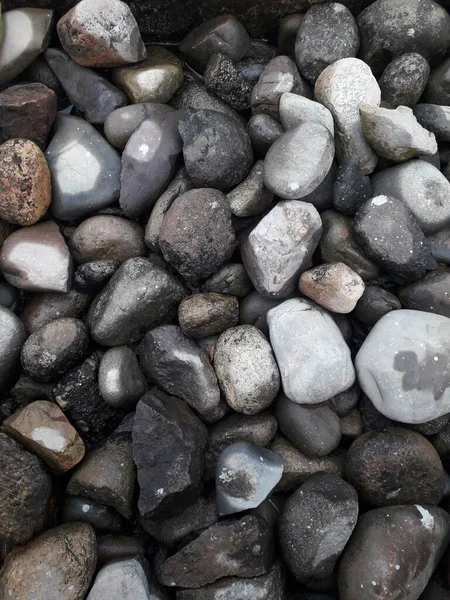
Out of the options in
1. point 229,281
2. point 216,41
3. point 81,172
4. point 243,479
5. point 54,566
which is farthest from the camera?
point 216,41

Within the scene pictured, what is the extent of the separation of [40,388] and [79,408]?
203 millimetres

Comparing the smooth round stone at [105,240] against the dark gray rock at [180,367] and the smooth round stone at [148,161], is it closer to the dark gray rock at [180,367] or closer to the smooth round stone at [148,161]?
the smooth round stone at [148,161]

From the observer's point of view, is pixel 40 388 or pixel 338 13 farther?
pixel 338 13

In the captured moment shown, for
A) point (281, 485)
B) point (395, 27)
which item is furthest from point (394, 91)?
point (281, 485)

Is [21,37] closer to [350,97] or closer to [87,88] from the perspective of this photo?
[87,88]

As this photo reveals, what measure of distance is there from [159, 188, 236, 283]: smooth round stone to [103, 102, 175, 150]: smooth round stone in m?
0.45

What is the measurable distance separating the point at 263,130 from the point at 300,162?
29 centimetres

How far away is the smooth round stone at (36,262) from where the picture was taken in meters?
2.39

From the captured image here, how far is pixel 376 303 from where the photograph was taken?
231 centimetres

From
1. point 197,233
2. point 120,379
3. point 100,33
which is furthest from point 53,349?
point 100,33

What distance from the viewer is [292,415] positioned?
2.26 m

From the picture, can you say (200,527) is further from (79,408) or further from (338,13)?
(338,13)

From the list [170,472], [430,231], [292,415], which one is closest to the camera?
[170,472]

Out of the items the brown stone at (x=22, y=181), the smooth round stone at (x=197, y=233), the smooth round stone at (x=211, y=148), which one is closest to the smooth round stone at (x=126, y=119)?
the smooth round stone at (x=211, y=148)
